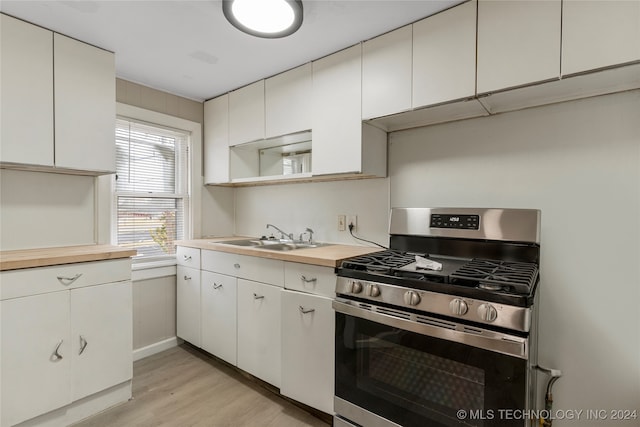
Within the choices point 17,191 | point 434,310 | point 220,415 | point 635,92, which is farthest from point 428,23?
point 17,191

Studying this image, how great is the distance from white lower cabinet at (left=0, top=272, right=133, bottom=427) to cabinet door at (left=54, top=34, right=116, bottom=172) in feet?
2.45

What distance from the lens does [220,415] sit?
5.98 ft

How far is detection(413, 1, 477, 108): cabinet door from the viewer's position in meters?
1.52

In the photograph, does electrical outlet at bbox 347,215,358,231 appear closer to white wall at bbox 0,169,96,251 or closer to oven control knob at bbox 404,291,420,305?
oven control knob at bbox 404,291,420,305

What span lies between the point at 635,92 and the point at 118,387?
3205 mm

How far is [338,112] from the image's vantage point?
1987mm

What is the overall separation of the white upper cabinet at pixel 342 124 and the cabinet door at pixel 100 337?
1491 millimetres

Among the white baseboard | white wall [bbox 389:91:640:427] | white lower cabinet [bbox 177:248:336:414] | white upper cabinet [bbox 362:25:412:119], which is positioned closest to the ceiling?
white upper cabinet [bbox 362:25:412:119]

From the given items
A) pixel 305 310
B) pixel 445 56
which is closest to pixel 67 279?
pixel 305 310

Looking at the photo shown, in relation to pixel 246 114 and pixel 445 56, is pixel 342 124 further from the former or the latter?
pixel 246 114

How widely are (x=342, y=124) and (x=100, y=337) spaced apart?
76.6 inches

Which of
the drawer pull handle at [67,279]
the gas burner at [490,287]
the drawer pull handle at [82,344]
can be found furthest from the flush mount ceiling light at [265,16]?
the drawer pull handle at [82,344]

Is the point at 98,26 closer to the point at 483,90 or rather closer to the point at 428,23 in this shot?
the point at 428,23

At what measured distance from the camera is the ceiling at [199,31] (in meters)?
1.60
